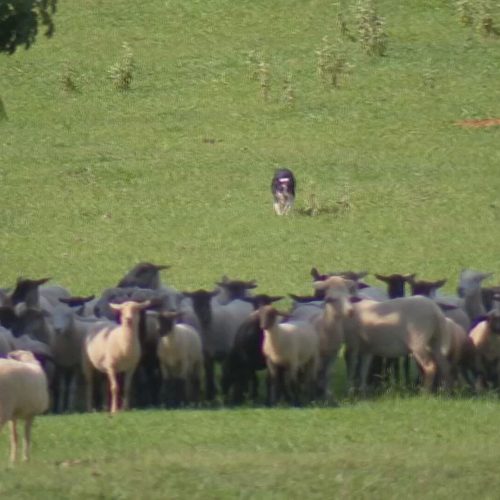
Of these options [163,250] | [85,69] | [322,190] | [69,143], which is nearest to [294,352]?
[163,250]

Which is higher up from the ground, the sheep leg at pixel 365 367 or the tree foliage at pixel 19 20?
the tree foliage at pixel 19 20

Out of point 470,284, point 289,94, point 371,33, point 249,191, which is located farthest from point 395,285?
point 371,33

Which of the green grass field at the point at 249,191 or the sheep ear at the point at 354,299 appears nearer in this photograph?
the green grass field at the point at 249,191

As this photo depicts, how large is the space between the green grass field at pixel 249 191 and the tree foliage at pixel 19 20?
302 cm

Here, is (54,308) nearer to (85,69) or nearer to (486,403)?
(486,403)

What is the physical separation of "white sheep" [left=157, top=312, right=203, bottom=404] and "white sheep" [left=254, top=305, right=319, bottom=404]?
0.64m

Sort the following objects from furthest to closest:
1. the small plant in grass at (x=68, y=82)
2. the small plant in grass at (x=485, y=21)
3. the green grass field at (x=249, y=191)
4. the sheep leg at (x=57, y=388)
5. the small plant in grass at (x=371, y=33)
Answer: the small plant in grass at (x=485, y=21) < the small plant in grass at (x=371, y=33) < the small plant in grass at (x=68, y=82) < the sheep leg at (x=57, y=388) < the green grass field at (x=249, y=191)

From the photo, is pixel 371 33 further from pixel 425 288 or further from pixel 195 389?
pixel 195 389

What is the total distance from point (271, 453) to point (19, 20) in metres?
3.62

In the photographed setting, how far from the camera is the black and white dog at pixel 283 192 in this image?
90.0ft

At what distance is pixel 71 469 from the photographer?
37.0ft

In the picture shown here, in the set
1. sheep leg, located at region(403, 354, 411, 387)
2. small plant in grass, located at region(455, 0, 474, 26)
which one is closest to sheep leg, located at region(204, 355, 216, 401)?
sheep leg, located at region(403, 354, 411, 387)

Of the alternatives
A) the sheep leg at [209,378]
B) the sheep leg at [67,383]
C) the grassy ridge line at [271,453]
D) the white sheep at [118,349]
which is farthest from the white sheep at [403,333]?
the sheep leg at [67,383]

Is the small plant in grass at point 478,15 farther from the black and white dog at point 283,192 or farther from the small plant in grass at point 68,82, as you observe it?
the black and white dog at point 283,192
